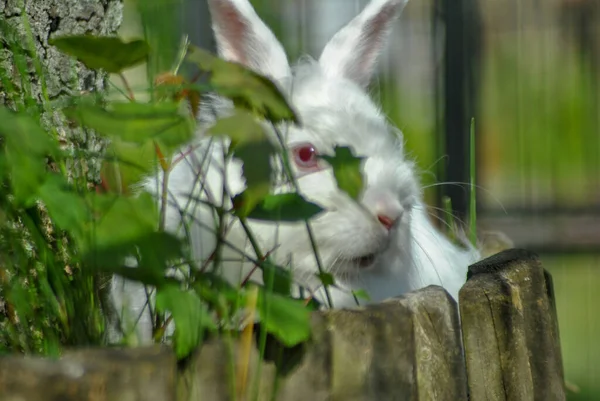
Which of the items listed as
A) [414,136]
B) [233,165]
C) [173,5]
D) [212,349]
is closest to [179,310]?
[212,349]

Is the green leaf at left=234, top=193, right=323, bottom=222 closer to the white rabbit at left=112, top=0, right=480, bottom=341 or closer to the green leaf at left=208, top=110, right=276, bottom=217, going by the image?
the green leaf at left=208, top=110, right=276, bottom=217

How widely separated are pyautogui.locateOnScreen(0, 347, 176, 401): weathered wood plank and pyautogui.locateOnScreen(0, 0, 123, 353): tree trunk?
0.25 m

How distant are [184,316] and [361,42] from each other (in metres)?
1.84

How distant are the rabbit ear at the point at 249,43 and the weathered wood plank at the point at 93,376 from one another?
1595 mm

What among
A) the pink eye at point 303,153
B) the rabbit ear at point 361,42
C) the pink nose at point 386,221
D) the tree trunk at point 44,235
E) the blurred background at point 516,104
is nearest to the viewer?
the tree trunk at point 44,235

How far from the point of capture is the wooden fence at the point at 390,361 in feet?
4.06

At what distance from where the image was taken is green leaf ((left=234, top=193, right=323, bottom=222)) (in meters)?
1.45

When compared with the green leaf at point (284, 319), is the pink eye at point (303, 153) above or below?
above

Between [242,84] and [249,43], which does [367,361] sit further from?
[249,43]

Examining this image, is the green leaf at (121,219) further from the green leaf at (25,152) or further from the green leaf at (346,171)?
the green leaf at (346,171)

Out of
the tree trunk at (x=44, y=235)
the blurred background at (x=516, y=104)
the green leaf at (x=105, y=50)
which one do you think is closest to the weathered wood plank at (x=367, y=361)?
the tree trunk at (x=44, y=235)

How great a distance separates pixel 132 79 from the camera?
16.0 ft

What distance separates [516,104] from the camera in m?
5.36

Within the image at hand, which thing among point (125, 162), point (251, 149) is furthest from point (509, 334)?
point (125, 162)
